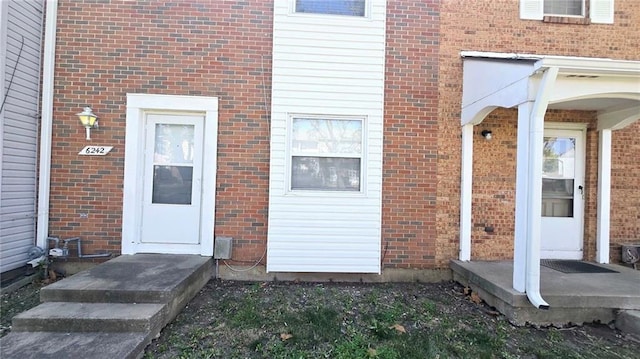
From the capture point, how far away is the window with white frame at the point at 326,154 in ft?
14.9

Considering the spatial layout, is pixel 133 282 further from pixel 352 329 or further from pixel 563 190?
pixel 563 190

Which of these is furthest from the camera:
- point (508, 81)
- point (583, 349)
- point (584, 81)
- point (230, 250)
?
point (230, 250)

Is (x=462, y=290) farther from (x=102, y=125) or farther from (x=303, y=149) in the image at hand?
(x=102, y=125)

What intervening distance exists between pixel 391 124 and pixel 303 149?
4.57 ft

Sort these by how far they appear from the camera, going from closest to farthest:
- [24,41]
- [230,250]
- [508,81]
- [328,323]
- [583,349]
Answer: [583,349]
[328,323]
[508,81]
[24,41]
[230,250]

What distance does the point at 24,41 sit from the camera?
4172 mm

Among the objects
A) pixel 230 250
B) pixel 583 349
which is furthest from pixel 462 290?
pixel 230 250

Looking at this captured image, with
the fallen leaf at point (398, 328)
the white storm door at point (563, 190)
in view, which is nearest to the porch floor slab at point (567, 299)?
the white storm door at point (563, 190)

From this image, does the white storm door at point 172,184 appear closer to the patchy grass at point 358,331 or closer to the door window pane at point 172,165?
the door window pane at point 172,165

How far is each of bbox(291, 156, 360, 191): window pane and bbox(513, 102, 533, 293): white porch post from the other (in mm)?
2046

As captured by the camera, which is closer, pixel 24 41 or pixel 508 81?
pixel 508 81

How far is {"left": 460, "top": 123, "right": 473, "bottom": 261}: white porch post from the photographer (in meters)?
4.67

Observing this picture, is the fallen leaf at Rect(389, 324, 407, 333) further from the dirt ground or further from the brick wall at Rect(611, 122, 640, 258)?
the brick wall at Rect(611, 122, 640, 258)

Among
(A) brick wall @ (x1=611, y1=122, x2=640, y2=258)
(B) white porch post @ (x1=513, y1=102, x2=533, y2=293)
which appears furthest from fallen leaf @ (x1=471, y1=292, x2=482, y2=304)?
(A) brick wall @ (x1=611, y1=122, x2=640, y2=258)
